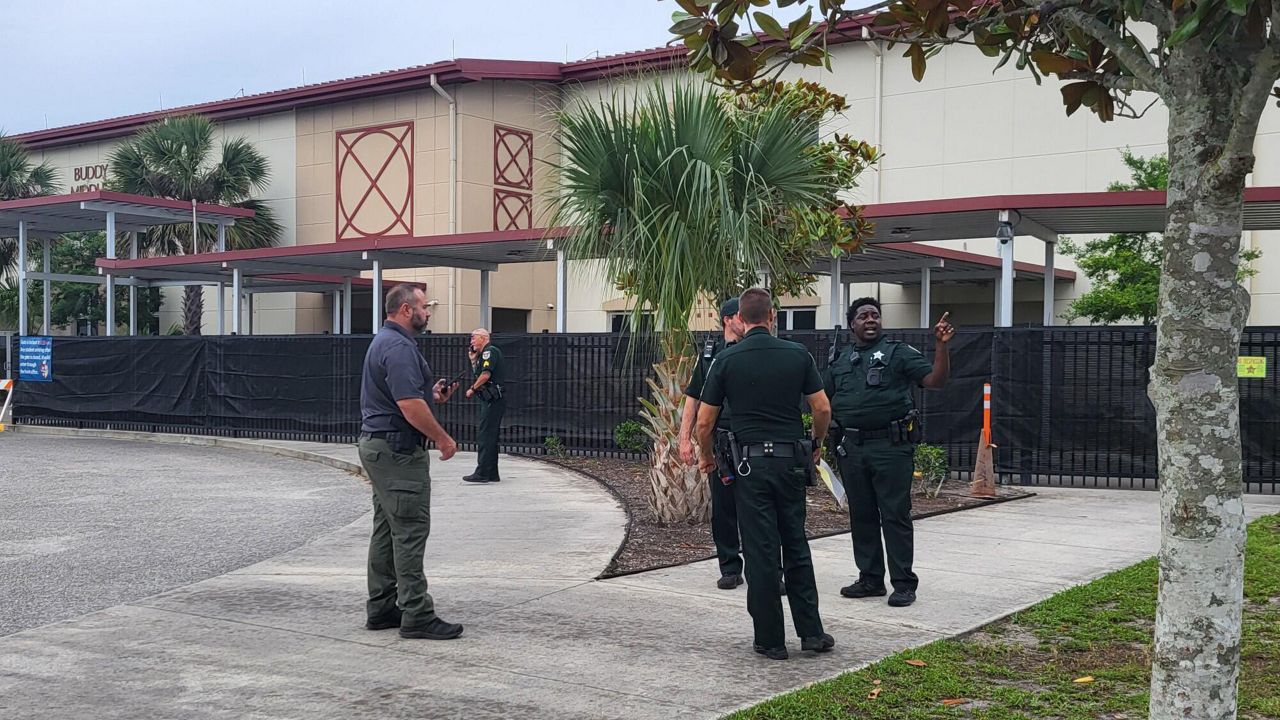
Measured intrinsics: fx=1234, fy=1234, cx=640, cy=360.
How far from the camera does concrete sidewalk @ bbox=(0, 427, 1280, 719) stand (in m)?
5.36

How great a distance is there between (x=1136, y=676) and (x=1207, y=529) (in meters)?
2.28

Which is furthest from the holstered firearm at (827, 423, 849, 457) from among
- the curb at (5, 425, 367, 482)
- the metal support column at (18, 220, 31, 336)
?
the metal support column at (18, 220, 31, 336)

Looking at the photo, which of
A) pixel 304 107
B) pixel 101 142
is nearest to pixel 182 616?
→ pixel 304 107

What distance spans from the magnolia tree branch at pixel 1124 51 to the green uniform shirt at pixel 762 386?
2.41m

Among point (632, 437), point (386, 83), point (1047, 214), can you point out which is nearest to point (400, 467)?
point (632, 437)

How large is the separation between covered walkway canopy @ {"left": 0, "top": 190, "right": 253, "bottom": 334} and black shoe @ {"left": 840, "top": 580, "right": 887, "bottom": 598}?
2263cm

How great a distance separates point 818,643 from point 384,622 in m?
2.33

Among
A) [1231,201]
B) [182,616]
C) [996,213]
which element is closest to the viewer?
[1231,201]

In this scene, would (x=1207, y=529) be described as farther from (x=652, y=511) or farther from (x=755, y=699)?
(x=652, y=511)

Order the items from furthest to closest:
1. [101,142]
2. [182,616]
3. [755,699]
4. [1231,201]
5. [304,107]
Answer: [101,142], [304,107], [182,616], [755,699], [1231,201]

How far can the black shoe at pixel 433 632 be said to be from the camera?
6430 mm

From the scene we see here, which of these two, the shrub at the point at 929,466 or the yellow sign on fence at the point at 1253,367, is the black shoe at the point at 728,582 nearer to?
the shrub at the point at 929,466

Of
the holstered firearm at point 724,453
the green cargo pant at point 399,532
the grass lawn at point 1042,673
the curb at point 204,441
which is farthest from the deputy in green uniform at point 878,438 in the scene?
the curb at point 204,441

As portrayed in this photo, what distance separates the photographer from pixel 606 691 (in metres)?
5.43
